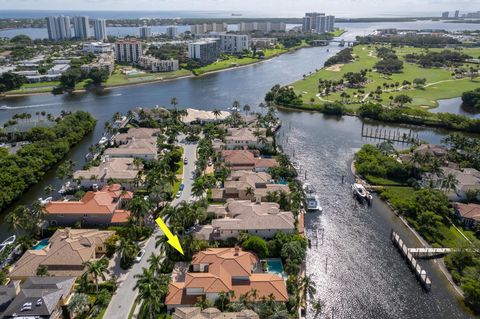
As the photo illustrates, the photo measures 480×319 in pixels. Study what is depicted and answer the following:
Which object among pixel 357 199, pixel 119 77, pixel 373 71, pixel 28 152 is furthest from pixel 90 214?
pixel 373 71

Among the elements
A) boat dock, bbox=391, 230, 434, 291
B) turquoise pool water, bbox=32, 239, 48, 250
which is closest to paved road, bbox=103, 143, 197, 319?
turquoise pool water, bbox=32, 239, 48, 250

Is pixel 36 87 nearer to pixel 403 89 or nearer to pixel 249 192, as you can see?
pixel 249 192

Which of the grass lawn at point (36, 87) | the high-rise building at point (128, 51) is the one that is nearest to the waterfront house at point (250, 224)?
the grass lawn at point (36, 87)

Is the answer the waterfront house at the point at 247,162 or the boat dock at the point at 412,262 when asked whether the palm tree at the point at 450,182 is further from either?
the waterfront house at the point at 247,162

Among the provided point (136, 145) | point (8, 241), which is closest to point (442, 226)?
point (136, 145)

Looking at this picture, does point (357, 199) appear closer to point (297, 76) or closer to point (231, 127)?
point (231, 127)

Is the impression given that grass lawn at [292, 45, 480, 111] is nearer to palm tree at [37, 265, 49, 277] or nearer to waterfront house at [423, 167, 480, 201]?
waterfront house at [423, 167, 480, 201]
